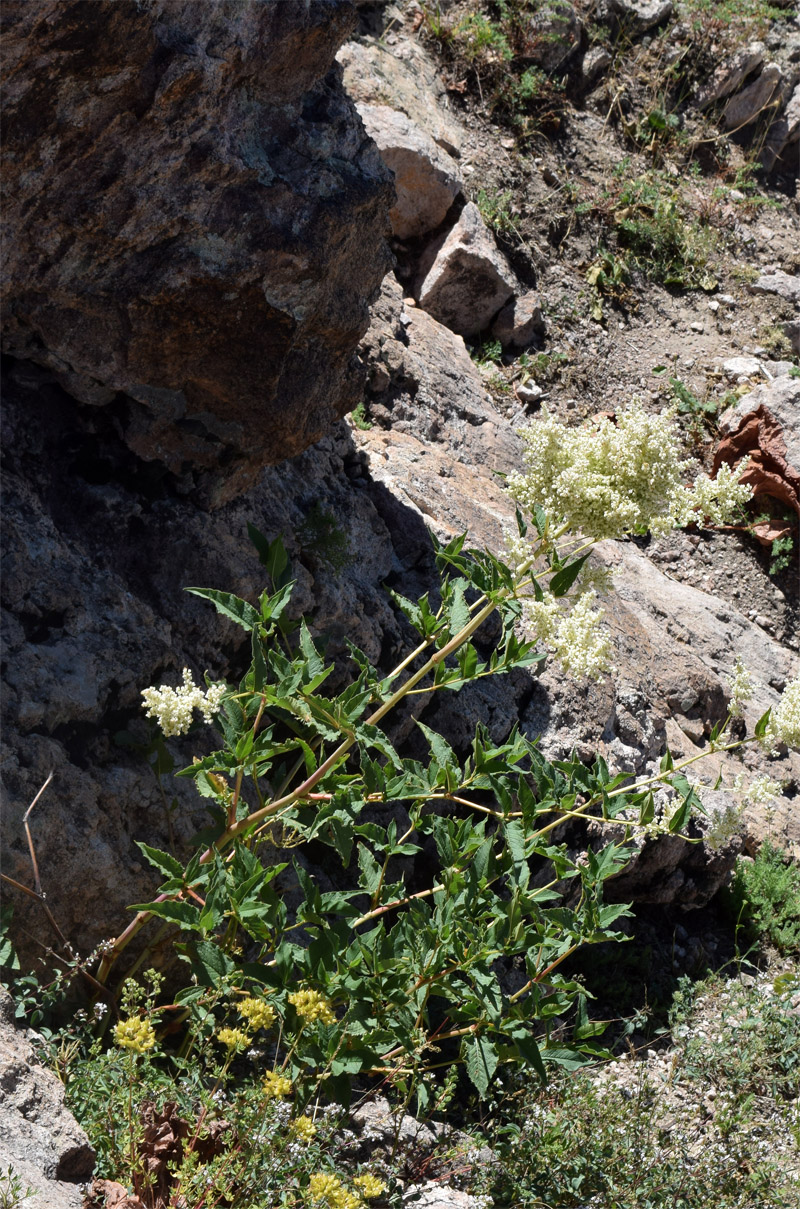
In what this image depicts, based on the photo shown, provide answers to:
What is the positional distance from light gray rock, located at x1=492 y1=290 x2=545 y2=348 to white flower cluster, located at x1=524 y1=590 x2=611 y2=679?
19.4ft

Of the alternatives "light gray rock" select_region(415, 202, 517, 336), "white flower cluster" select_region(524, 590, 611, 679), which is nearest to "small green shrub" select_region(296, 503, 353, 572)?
"white flower cluster" select_region(524, 590, 611, 679)

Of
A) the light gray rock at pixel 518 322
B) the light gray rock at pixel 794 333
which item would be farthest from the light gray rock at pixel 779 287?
the light gray rock at pixel 518 322

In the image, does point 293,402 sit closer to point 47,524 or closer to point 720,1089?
point 47,524

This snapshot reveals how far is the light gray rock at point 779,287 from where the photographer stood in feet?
33.5

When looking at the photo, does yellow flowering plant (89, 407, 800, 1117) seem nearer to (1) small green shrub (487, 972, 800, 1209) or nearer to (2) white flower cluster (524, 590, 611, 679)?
(2) white flower cluster (524, 590, 611, 679)

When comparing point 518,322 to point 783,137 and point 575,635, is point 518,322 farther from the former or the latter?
point 575,635

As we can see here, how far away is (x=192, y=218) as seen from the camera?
3740 mm

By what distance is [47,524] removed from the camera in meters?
3.79

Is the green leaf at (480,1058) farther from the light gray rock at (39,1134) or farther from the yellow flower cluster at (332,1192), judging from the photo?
the light gray rock at (39,1134)

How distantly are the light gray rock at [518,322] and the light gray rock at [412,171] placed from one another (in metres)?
1.03

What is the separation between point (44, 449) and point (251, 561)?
0.99 m

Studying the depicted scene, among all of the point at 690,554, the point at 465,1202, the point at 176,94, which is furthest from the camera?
the point at 690,554

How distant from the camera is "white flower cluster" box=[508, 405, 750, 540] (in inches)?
119

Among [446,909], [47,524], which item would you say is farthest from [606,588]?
[47,524]
